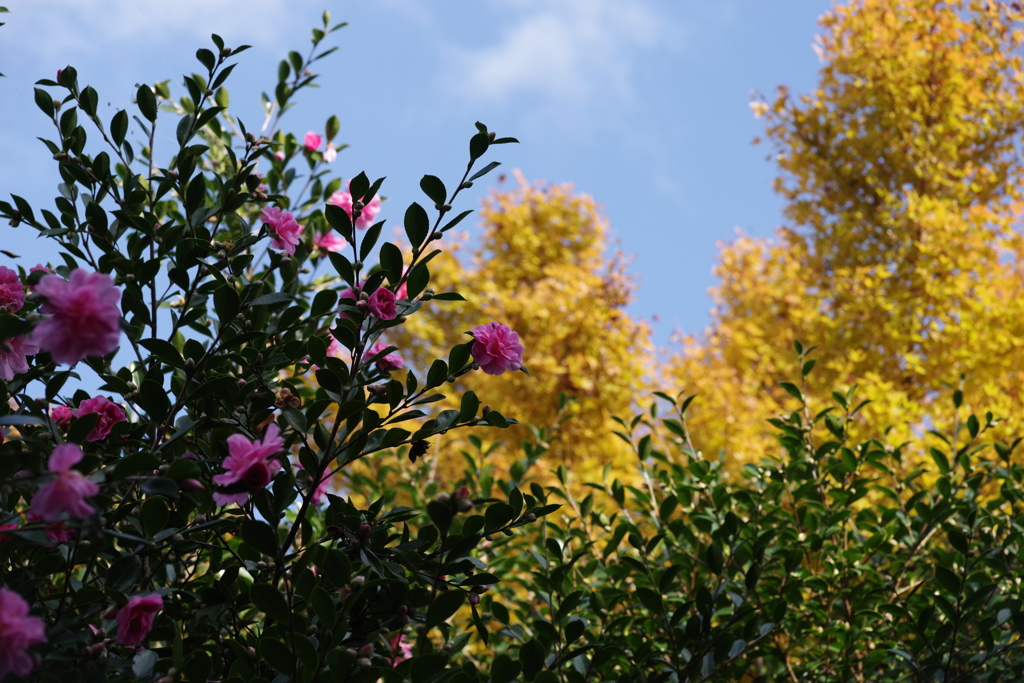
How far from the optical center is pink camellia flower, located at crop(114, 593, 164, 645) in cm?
104

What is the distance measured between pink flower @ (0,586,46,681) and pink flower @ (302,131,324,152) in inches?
74.1

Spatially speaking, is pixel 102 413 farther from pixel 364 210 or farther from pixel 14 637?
pixel 364 210

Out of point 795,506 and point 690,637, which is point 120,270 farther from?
point 795,506

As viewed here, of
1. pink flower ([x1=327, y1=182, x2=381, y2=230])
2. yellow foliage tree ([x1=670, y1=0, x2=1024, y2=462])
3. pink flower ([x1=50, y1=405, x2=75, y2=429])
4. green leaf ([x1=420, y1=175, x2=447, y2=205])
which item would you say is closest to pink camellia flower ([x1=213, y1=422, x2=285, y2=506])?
green leaf ([x1=420, y1=175, x2=447, y2=205])

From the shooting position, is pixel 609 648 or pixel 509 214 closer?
pixel 609 648

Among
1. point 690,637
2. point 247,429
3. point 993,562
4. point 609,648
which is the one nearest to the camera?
point 247,429

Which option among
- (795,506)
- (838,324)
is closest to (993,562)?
(795,506)

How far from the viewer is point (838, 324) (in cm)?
708

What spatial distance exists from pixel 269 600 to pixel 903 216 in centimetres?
751

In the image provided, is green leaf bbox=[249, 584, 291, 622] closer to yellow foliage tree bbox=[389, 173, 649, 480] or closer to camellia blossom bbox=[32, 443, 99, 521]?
camellia blossom bbox=[32, 443, 99, 521]

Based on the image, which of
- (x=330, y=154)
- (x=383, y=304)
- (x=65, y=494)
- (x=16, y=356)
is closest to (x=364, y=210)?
(x=330, y=154)

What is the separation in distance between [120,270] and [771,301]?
406 inches

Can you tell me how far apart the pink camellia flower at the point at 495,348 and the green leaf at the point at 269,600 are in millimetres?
470

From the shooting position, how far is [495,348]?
128cm
